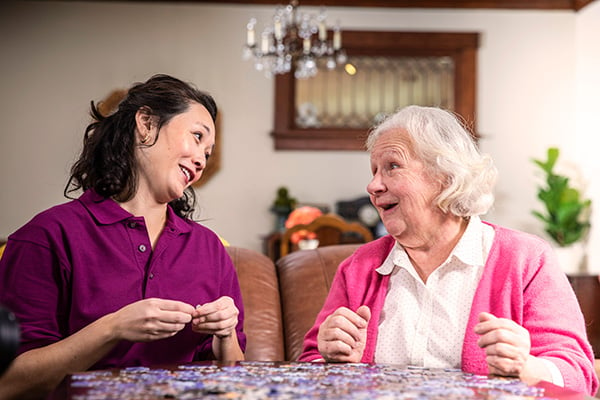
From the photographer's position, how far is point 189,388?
130cm

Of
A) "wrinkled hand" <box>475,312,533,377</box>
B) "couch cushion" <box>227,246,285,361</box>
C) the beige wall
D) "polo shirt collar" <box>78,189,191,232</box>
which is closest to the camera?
"wrinkled hand" <box>475,312,533,377</box>

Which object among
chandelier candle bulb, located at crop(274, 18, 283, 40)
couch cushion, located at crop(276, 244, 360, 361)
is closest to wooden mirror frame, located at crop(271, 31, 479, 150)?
chandelier candle bulb, located at crop(274, 18, 283, 40)

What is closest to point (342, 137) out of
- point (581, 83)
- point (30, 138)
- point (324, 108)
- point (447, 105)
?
point (324, 108)

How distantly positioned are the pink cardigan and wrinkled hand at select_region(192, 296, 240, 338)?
0.34 metres

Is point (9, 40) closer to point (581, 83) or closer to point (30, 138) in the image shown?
point (30, 138)

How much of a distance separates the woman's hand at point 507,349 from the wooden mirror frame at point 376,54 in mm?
5696

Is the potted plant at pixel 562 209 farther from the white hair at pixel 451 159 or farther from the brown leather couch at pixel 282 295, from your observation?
the white hair at pixel 451 159

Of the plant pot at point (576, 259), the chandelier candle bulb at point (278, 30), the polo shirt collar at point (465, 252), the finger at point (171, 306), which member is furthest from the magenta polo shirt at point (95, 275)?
the plant pot at point (576, 259)

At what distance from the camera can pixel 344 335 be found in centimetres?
173

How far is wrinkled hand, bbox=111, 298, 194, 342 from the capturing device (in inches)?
62.0

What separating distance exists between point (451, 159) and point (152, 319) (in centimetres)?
88

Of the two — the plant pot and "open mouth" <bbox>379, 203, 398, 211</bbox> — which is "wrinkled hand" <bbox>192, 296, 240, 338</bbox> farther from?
the plant pot

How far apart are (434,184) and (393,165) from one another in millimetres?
119

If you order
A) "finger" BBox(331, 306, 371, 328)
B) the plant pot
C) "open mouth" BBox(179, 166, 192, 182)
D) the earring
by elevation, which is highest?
the earring
